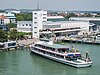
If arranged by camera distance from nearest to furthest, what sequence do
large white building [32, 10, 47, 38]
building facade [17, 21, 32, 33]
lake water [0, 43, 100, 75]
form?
1. lake water [0, 43, 100, 75]
2. large white building [32, 10, 47, 38]
3. building facade [17, 21, 32, 33]

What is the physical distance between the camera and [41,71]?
951 centimetres

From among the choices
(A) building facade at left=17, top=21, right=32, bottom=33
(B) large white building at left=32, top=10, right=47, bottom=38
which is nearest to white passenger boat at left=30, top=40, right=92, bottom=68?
(B) large white building at left=32, top=10, right=47, bottom=38

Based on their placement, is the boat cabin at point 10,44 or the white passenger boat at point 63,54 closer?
the white passenger boat at point 63,54

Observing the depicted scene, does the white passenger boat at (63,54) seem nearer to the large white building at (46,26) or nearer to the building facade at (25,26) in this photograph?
the large white building at (46,26)

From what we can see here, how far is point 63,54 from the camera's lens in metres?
10.6

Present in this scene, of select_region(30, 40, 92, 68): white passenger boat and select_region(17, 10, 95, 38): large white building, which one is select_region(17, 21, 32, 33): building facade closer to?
select_region(17, 10, 95, 38): large white building

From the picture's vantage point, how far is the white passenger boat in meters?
10.1

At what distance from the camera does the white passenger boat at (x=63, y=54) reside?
397 inches

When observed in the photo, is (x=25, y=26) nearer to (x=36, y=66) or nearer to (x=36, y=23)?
(x=36, y=23)

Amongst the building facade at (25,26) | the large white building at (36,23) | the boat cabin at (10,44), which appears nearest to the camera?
the boat cabin at (10,44)

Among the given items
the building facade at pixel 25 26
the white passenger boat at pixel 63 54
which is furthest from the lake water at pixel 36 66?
the building facade at pixel 25 26

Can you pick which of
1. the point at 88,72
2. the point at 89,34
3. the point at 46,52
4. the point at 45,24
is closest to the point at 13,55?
the point at 46,52

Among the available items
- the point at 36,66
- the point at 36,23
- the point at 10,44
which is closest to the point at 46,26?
the point at 36,23

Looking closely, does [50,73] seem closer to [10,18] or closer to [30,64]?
[30,64]
